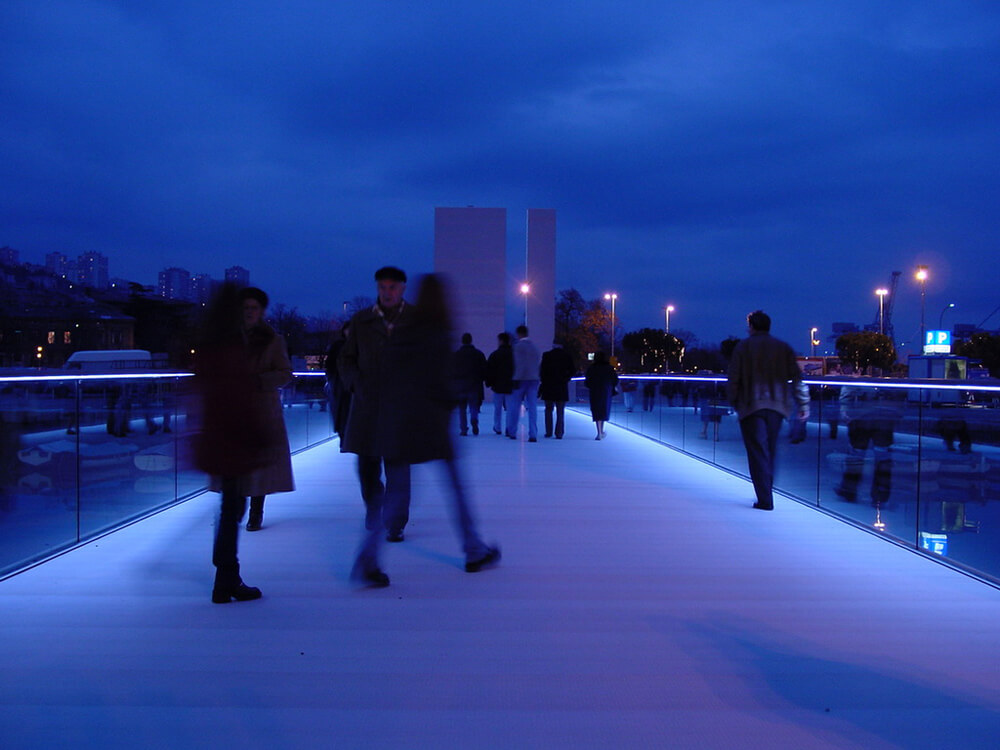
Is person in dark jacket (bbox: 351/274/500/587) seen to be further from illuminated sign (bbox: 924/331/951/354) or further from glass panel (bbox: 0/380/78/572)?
illuminated sign (bbox: 924/331/951/354)

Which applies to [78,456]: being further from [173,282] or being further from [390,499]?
[173,282]

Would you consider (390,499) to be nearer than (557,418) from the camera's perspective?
Yes

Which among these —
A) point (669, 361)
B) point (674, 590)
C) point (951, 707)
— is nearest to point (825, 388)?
point (674, 590)

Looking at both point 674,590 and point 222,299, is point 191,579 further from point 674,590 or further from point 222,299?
point 674,590

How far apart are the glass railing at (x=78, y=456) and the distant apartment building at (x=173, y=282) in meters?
117

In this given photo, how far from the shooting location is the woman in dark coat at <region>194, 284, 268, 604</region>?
364cm

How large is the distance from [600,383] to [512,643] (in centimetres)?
950

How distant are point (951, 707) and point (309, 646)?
2.18 metres

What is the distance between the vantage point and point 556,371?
12094 mm

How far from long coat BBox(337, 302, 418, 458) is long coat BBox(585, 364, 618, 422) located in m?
8.43

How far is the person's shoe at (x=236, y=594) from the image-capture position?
382 cm

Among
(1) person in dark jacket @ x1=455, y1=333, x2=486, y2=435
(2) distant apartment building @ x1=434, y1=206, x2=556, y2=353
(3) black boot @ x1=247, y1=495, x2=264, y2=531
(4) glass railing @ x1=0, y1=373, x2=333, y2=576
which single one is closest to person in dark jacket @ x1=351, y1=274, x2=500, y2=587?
(4) glass railing @ x1=0, y1=373, x2=333, y2=576

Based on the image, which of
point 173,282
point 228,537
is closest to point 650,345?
point 228,537

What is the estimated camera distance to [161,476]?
6.36 metres
